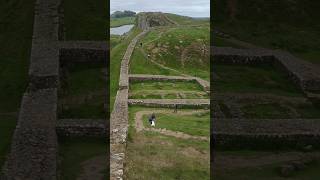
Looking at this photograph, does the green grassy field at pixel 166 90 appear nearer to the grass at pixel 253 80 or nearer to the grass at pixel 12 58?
the grass at pixel 253 80

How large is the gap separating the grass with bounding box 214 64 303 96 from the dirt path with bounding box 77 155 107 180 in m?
13.2

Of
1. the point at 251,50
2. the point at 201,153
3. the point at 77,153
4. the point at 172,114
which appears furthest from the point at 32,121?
the point at 251,50

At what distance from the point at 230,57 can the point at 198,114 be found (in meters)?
10.7

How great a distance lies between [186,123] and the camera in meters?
26.8

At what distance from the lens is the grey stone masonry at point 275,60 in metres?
33.0

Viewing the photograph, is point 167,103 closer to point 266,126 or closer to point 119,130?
point 119,130

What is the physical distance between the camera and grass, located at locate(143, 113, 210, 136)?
25.2 meters

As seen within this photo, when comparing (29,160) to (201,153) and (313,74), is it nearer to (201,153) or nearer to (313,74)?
(201,153)

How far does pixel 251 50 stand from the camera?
1571 inches

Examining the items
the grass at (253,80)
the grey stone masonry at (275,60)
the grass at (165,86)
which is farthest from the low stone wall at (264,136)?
the grass at (165,86)

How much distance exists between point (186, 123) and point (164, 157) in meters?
5.58

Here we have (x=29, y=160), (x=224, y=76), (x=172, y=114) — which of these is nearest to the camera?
(x=29, y=160)

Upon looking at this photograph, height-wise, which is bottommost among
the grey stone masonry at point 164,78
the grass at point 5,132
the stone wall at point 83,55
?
the grass at point 5,132

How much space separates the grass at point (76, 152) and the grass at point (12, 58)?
8.32 ft
